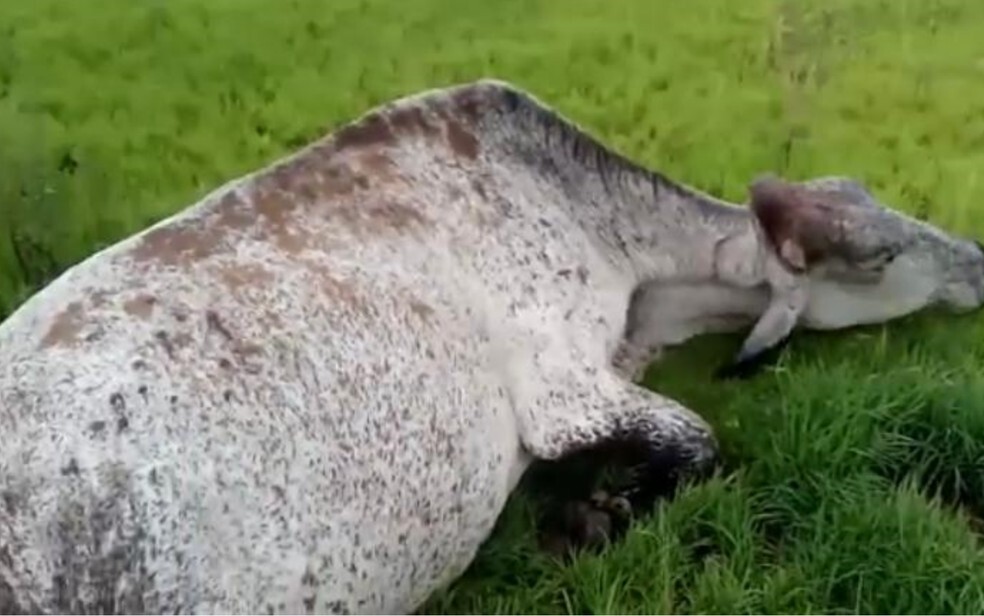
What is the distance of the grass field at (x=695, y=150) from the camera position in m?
5.06

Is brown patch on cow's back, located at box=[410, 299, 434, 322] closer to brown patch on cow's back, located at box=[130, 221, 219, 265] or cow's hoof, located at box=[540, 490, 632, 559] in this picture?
brown patch on cow's back, located at box=[130, 221, 219, 265]

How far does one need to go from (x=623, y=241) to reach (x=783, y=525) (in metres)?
0.84

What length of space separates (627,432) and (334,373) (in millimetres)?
Answer: 993

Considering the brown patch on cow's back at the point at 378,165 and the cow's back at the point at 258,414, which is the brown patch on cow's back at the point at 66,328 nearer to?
the cow's back at the point at 258,414

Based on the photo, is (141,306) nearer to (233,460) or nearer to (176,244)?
(176,244)

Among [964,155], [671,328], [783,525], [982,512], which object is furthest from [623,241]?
[964,155]

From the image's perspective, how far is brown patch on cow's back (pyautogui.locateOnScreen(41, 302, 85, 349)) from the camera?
4.14m

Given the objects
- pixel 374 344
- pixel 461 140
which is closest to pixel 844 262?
pixel 461 140

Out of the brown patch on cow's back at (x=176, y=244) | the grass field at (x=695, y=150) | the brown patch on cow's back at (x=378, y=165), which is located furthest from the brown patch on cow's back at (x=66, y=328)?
the grass field at (x=695, y=150)

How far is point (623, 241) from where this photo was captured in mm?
5477

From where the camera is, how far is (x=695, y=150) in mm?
7016

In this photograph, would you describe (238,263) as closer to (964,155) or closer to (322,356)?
(322,356)

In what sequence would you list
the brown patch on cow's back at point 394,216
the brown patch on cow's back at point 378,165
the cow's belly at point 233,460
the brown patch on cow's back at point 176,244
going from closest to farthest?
the cow's belly at point 233,460
the brown patch on cow's back at point 176,244
the brown patch on cow's back at point 394,216
the brown patch on cow's back at point 378,165

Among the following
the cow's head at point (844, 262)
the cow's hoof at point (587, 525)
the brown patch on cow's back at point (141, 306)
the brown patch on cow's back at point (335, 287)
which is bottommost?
the cow's hoof at point (587, 525)
